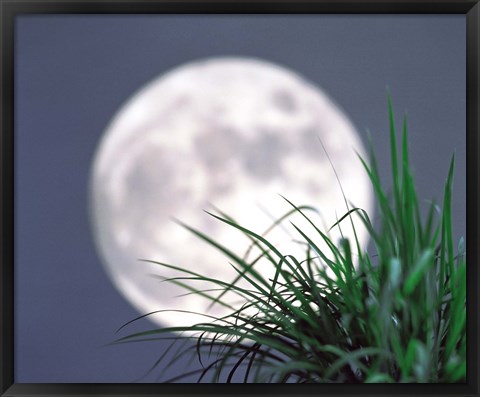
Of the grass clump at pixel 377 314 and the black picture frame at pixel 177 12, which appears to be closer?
the grass clump at pixel 377 314

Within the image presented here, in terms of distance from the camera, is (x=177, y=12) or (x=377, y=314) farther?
(x=177, y=12)

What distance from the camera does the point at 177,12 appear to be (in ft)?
2.43

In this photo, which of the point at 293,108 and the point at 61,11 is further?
the point at 293,108

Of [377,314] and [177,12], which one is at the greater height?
[177,12]

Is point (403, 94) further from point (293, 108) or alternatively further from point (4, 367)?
point (4, 367)

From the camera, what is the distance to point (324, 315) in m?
0.61

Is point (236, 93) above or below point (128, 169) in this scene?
above

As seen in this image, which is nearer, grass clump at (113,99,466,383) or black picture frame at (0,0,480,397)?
grass clump at (113,99,466,383)

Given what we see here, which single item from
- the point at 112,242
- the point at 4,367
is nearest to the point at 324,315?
the point at 4,367

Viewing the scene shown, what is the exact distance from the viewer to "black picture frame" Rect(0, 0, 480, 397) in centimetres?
71

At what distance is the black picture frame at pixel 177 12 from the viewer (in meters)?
0.71

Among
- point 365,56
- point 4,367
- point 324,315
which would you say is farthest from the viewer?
point 365,56

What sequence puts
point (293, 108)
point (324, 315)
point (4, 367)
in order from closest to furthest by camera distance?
point (324, 315)
point (4, 367)
point (293, 108)

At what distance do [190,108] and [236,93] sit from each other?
0.63 ft
